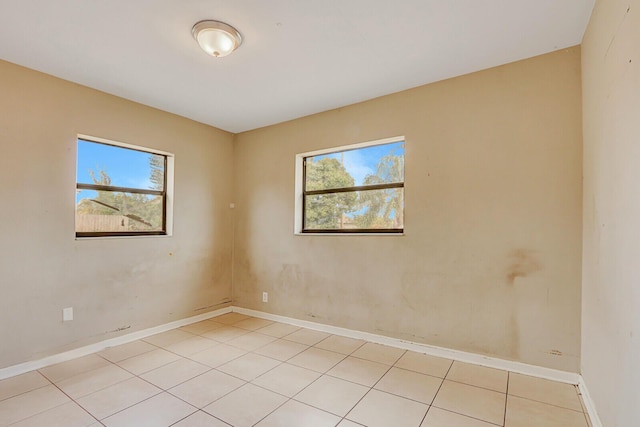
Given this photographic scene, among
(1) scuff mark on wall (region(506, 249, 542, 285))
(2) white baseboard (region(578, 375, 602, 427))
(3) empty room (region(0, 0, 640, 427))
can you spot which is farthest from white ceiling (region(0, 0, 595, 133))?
(2) white baseboard (region(578, 375, 602, 427))

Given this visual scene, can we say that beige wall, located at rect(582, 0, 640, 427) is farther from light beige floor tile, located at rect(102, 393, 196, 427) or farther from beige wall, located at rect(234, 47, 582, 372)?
light beige floor tile, located at rect(102, 393, 196, 427)

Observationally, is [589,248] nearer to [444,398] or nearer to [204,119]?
[444,398]

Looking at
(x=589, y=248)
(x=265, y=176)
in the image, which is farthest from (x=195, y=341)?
(x=589, y=248)

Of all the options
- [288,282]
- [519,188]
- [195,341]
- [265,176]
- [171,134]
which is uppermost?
[171,134]

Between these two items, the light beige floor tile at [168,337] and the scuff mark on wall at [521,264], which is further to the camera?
the light beige floor tile at [168,337]

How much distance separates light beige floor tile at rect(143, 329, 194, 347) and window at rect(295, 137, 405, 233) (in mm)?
1725

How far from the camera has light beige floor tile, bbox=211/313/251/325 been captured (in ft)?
12.9

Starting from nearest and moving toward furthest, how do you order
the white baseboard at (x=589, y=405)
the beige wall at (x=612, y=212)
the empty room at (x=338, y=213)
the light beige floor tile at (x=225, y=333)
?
1. the beige wall at (x=612, y=212)
2. the white baseboard at (x=589, y=405)
3. the empty room at (x=338, y=213)
4. the light beige floor tile at (x=225, y=333)

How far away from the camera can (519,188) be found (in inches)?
99.2

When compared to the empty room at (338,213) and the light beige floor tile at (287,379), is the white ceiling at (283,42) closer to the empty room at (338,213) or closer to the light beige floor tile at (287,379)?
the empty room at (338,213)

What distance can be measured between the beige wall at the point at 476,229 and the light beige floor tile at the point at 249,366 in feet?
3.16

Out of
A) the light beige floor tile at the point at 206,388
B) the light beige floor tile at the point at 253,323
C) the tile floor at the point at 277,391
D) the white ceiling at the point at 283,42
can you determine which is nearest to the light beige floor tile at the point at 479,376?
the tile floor at the point at 277,391

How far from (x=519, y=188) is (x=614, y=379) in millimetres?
1420

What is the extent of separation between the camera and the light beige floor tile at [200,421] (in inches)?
73.4
